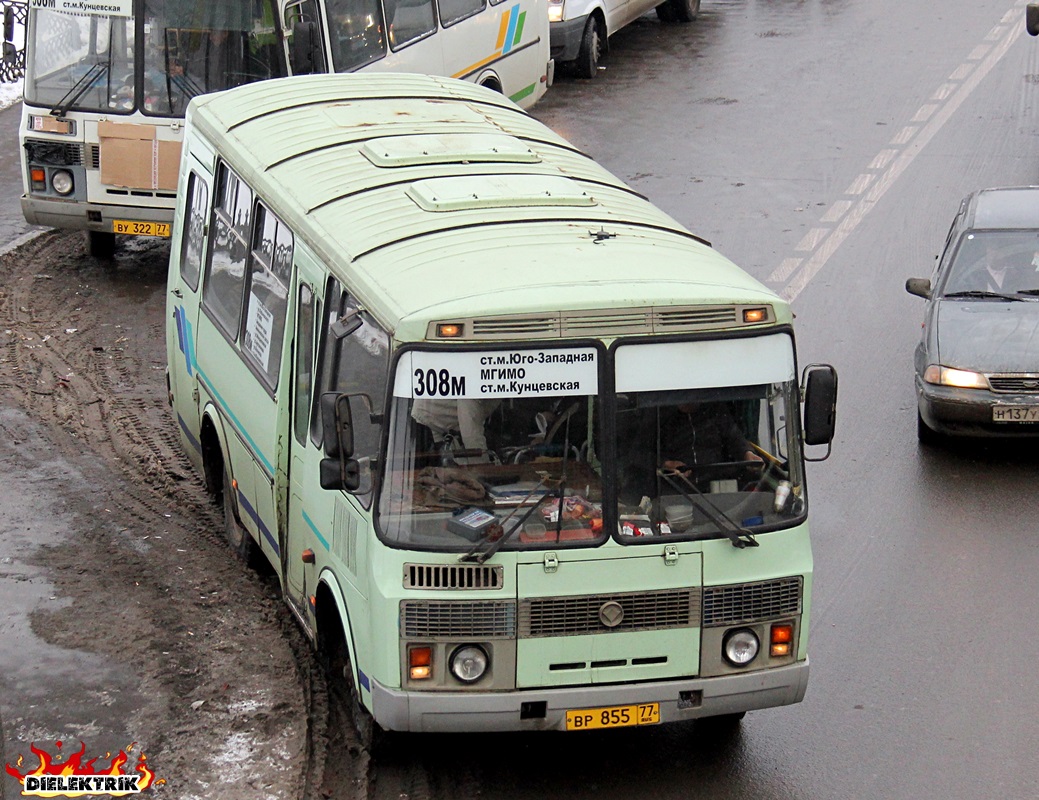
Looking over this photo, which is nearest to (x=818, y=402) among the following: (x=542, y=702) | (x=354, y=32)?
(x=542, y=702)

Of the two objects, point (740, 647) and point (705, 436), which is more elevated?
point (705, 436)

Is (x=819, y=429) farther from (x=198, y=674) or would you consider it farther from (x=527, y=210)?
(x=198, y=674)

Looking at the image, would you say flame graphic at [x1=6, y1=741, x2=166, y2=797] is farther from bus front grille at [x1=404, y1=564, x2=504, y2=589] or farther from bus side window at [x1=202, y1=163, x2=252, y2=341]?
bus side window at [x1=202, y1=163, x2=252, y2=341]

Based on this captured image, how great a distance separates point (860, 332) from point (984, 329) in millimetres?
2330

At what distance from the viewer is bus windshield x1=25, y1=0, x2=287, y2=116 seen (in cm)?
1539

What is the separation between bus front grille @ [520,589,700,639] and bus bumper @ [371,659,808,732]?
28 cm

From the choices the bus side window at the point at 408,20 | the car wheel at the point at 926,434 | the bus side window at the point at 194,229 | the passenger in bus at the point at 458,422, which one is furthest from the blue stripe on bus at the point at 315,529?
the bus side window at the point at 408,20

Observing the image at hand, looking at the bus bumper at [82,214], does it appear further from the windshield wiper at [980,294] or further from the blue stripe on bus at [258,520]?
the windshield wiper at [980,294]

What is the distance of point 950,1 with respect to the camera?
29.7 metres

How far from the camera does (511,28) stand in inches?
792

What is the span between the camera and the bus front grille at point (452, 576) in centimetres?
724

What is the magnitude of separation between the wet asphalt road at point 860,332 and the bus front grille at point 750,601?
41.3 inches

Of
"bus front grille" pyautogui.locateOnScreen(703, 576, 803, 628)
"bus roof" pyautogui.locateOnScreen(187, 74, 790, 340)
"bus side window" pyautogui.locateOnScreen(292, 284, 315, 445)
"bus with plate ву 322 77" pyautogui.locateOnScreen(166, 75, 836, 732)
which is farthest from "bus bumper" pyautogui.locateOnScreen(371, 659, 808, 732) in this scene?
"bus side window" pyautogui.locateOnScreen(292, 284, 315, 445)

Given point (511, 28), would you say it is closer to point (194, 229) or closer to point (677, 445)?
point (194, 229)
